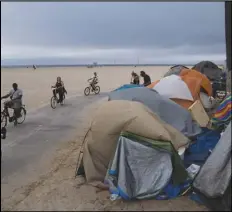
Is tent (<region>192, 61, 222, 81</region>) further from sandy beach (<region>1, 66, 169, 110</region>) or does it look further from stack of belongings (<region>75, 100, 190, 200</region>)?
stack of belongings (<region>75, 100, 190, 200</region>)

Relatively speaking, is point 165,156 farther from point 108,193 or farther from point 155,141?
point 108,193

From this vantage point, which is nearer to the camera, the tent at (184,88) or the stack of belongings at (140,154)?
the stack of belongings at (140,154)

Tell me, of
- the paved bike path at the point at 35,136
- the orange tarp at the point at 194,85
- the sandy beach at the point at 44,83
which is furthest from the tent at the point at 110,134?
the orange tarp at the point at 194,85

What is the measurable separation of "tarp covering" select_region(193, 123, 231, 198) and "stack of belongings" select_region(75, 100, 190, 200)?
438mm

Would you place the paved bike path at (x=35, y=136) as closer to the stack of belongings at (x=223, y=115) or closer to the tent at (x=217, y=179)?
the tent at (x=217, y=179)

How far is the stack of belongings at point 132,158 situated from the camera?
598 centimetres

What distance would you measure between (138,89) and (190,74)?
306 cm

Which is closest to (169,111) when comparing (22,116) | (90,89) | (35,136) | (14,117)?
(35,136)

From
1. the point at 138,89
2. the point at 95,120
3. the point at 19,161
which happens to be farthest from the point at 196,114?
the point at 19,161

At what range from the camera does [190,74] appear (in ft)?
38.0

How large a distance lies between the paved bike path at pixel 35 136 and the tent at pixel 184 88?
316 centimetres

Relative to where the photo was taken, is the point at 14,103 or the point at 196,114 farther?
the point at 14,103

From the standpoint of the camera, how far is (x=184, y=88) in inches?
396

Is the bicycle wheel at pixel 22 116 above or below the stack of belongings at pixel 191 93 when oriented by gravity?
below
